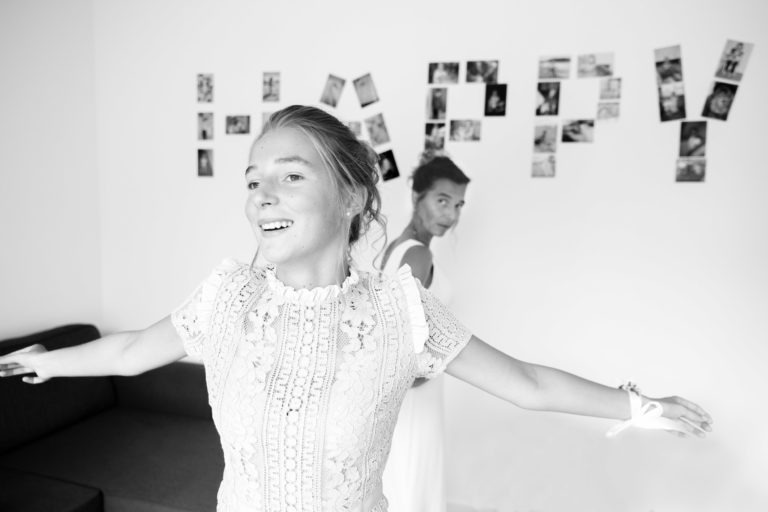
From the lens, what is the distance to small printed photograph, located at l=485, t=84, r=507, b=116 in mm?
2223

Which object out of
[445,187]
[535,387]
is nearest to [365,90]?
[445,187]

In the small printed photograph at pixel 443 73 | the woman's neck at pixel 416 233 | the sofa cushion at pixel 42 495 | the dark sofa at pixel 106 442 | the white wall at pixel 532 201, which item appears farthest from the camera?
the small printed photograph at pixel 443 73

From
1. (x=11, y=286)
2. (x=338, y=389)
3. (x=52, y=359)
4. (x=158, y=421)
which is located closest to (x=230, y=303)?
(x=338, y=389)

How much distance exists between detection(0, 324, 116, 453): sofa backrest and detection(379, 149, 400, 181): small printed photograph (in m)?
1.63

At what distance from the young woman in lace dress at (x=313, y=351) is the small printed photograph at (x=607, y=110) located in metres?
1.34

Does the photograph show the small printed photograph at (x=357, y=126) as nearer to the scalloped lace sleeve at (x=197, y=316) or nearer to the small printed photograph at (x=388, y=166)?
the small printed photograph at (x=388, y=166)

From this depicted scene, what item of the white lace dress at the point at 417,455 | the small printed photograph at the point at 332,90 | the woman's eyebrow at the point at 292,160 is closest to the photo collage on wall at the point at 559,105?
the small printed photograph at the point at 332,90

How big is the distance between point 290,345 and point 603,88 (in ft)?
5.75

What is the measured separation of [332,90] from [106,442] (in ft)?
5.96

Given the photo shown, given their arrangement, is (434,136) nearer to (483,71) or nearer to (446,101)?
(446,101)

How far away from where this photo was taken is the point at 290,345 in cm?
101

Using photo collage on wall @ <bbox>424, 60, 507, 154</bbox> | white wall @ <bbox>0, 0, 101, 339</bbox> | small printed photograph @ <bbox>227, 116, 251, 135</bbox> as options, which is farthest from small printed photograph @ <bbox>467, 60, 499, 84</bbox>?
white wall @ <bbox>0, 0, 101, 339</bbox>

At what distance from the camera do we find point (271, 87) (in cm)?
253

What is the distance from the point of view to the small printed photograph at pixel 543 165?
7.18 feet
